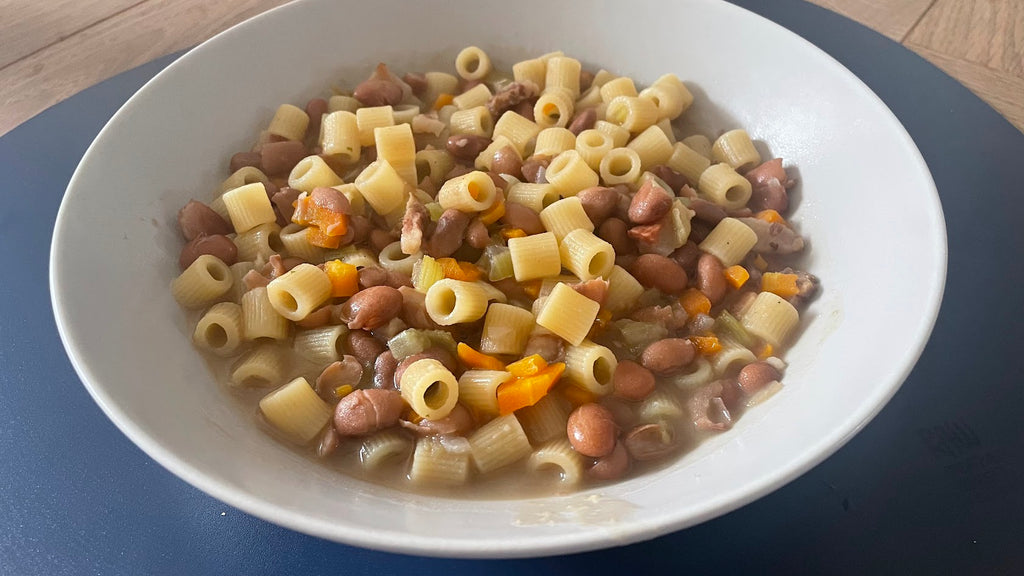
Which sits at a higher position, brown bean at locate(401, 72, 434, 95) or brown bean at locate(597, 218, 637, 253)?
brown bean at locate(401, 72, 434, 95)

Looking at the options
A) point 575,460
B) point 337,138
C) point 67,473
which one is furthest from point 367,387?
point 337,138

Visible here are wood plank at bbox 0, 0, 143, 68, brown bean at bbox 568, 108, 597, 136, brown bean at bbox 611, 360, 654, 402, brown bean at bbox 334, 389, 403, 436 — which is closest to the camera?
brown bean at bbox 334, 389, 403, 436

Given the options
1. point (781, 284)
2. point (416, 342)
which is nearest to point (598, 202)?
point (781, 284)

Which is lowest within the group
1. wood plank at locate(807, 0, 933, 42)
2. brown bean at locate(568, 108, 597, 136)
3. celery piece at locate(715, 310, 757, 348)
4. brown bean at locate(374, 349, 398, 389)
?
brown bean at locate(374, 349, 398, 389)

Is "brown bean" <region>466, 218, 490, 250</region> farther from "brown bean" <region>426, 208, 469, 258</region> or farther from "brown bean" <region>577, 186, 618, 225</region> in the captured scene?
"brown bean" <region>577, 186, 618, 225</region>

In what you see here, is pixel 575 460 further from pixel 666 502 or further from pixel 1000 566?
pixel 1000 566

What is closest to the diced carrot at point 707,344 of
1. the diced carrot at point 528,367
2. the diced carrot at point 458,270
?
the diced carrot at point 528,367

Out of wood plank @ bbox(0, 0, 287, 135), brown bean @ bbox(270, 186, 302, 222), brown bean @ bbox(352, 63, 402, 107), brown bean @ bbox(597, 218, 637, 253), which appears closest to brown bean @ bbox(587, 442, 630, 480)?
brown bean @ bbox(597, 218, 637, 253)
